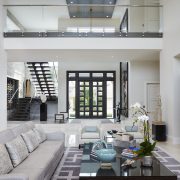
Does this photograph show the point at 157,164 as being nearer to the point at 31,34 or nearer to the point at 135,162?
the point at 135,162

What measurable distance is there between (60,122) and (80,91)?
3224mm

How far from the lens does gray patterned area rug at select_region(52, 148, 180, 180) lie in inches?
176

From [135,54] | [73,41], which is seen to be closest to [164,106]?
[135,54]

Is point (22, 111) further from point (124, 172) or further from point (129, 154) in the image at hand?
point (124, 172)

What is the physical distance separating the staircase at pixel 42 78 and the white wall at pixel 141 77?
5067 mm

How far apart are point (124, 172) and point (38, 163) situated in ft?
4.32

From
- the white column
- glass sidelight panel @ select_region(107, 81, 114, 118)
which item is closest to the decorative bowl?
the white column

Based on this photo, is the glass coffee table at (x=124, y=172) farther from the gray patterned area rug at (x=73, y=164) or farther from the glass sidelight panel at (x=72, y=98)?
the glass sidelight panel at (x=72, y=98)

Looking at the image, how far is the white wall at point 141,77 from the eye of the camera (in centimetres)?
1120

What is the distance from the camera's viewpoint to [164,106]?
8.79 meters

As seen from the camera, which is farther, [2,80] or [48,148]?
[2,80]

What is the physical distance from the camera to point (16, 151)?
3.71 metres

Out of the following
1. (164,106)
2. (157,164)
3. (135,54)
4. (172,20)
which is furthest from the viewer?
(135,54)

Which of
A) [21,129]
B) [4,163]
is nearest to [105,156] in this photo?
[4,163]
